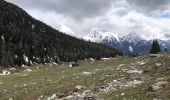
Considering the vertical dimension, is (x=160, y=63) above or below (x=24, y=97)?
above

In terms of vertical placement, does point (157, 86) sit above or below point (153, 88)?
above

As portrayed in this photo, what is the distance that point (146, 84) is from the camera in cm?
3409

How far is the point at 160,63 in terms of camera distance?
4478 centimetres

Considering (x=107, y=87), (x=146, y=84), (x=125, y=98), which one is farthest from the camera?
(x=107, y=87)

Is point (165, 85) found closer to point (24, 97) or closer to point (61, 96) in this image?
point (61, 96)

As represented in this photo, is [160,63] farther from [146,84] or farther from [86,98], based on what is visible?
[86,98]

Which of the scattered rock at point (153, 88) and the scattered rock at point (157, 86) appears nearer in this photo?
the scattered rock at point (153, 88)

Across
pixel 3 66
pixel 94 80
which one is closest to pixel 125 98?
pixel 94 80

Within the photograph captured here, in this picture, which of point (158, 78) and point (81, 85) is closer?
point (158, 78)

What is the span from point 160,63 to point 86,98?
54.8 feet

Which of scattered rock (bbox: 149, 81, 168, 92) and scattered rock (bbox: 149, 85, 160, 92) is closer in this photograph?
scattered rock (bbox: 149, 85, 160, 92)

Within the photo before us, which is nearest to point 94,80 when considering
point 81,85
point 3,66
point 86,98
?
point 81,85

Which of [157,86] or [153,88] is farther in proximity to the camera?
[157,86]

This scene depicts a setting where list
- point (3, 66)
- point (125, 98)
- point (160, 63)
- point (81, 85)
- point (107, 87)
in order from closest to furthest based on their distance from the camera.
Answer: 1. point (125, 98)
2. point (107, 87)
3. point (81, 85)
4. point (160, 63)
5. point (3, 66)
